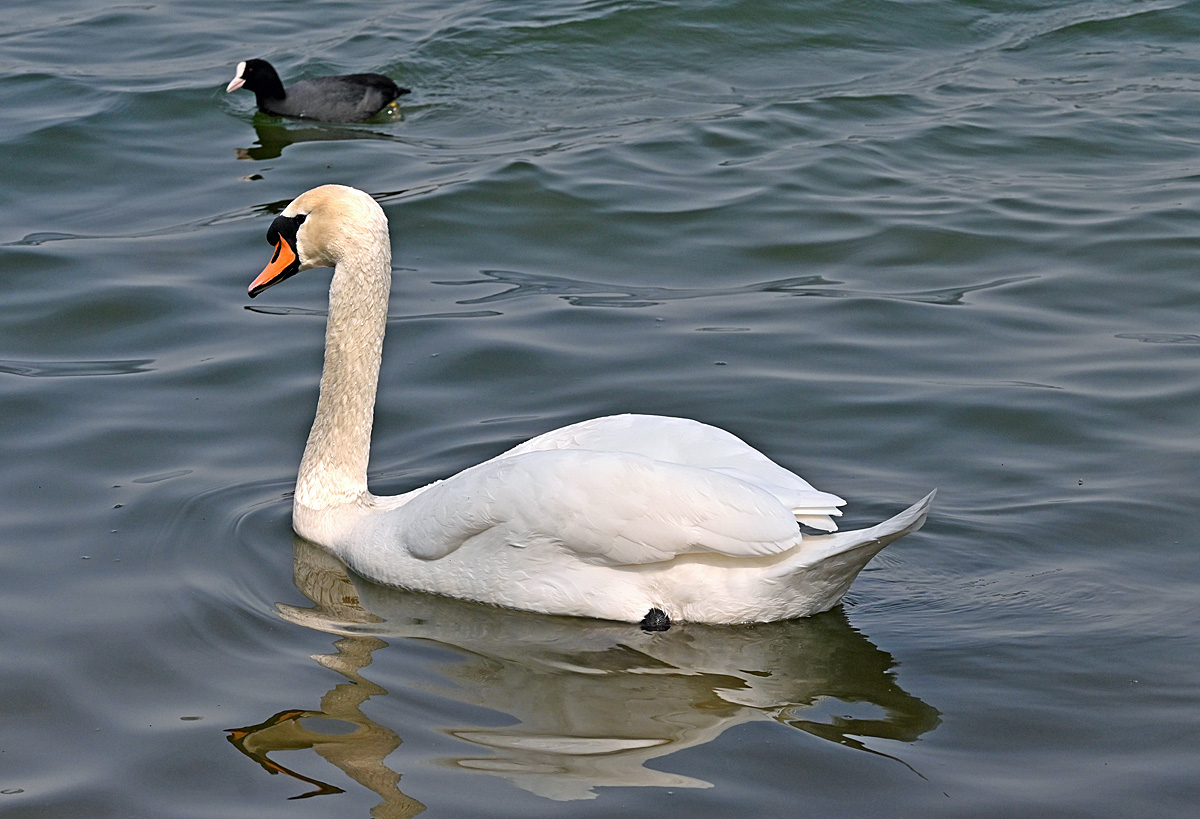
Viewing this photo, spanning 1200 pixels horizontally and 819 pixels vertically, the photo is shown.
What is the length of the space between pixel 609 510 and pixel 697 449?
47cm

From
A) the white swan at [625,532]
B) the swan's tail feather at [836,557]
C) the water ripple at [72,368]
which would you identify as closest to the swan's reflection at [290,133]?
the water ripple at [72,368]

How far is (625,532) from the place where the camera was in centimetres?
486

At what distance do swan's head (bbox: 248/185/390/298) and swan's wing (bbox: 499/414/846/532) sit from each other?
3.34ft

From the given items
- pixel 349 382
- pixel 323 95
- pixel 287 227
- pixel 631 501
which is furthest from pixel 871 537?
pixel 323 95

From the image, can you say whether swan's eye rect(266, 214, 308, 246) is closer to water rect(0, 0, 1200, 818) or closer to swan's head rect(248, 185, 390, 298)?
swan's head rect(248, 185, 390, 298)

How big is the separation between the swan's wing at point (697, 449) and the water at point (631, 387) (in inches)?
19.4

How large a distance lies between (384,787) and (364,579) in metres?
1.45

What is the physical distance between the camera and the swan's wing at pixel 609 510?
15.5 feet

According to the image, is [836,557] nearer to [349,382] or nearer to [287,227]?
[349,382]

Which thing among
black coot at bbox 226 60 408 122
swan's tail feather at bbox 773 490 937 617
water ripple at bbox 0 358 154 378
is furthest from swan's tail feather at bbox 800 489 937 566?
black coot at bbox 226 60 408 122

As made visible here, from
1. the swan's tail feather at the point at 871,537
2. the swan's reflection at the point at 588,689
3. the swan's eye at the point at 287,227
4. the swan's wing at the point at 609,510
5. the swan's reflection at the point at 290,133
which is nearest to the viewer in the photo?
the swan's reflection at the point at 588,689

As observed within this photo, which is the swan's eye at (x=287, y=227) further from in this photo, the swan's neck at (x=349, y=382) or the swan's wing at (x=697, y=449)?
the swan's wing at (x=697, y=449)

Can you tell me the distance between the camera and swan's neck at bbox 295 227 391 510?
582 cm

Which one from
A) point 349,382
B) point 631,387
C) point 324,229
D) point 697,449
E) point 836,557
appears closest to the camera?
point 836,557
